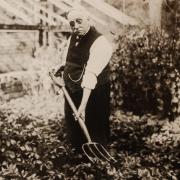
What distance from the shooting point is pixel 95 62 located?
2.97 metres

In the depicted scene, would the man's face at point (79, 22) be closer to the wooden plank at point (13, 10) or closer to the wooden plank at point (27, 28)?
the wooden plank at point (27, 28)

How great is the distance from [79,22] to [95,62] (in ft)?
1.01

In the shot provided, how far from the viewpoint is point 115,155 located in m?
3.09

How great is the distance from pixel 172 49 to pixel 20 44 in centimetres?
112

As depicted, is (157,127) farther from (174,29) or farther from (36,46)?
(36,46)

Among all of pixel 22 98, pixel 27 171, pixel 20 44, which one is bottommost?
pixel 27 171

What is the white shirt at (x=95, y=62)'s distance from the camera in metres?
2.96

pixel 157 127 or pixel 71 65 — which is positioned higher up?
A: pixel 71 65

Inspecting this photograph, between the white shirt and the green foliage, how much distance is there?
0.49ft

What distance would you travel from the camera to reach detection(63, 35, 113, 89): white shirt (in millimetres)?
2959

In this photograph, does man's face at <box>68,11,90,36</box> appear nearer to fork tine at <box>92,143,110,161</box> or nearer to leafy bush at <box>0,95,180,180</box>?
leafy bush at <box>0,95,180,180</box>

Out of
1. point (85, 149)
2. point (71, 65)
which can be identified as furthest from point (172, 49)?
point (85, 149)

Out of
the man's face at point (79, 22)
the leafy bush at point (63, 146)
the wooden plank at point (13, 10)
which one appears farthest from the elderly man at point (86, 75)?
the wooden plank at point (13, 10)

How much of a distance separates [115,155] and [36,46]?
0.98 meters
